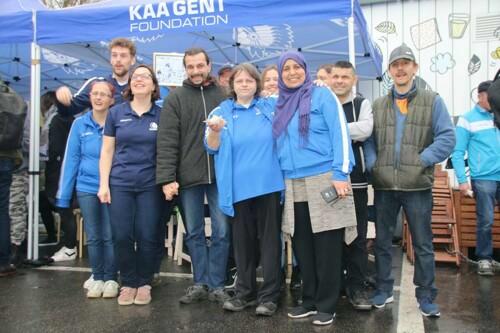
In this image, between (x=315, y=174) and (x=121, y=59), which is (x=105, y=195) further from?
(x=315, y=174)

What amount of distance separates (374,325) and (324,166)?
1.15m

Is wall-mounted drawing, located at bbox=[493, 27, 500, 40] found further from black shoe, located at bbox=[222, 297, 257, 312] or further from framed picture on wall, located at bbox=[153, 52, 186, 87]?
black shoe, located at bbox=[222, 297, 257, 312]

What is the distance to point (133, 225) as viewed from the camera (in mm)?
3996

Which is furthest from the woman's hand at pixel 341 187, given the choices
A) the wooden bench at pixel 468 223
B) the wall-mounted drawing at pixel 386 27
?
the wall-mounted drawing at pixel 386 27

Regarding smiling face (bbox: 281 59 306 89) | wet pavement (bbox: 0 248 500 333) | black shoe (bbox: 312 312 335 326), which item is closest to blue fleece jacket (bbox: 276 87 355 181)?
smiling face (bbox: 281 59 306 89)

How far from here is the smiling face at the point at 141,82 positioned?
156 inches

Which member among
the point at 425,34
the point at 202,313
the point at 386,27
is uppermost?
the point at 386,27

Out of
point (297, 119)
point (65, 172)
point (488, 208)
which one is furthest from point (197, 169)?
point (488, 208)

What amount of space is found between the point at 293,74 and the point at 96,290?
2467mm

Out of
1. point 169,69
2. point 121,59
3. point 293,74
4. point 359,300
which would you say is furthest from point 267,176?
point 169,69

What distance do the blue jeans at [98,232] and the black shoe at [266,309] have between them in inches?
55.8

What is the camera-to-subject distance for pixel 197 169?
3889 mm

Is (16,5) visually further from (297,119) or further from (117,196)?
(297,119)

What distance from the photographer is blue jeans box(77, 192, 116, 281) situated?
169 inches
